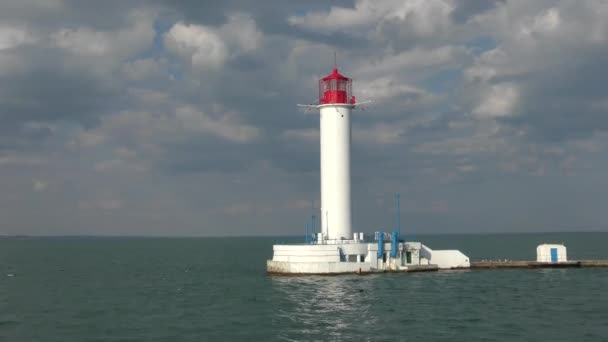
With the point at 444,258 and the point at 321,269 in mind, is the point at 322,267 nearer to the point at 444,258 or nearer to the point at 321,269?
the point at 321,269

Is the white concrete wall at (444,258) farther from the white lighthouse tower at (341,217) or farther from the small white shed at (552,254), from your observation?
the small white shed at (552,254)

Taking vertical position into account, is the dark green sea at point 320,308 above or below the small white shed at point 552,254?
below

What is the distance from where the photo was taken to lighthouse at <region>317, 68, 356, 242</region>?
6919cm

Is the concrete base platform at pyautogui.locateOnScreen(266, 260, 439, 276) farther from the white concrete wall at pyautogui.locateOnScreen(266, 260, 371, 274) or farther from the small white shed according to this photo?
the small white shed

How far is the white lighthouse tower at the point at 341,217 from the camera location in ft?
222

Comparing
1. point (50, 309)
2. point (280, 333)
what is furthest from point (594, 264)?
point (50, 309)

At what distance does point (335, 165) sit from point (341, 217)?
576 centimetres

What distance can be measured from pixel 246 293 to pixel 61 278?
3290 cm

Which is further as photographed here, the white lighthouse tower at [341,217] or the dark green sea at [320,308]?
the white lighthouse tower at [341,217]

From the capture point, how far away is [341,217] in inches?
2721

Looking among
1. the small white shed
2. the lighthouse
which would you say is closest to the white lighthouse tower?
the lighthouse

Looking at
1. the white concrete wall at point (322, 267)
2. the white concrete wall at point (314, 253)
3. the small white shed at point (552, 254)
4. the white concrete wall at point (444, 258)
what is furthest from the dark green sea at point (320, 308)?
the small white shed at point (552, 254)

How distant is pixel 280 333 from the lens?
3894cm

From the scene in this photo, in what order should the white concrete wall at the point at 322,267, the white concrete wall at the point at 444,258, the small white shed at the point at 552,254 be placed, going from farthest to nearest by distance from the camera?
the small white shed at the point at 552,254
the white concrete wall at the point at 444,258
the white concrete wall at the point at 322,267
